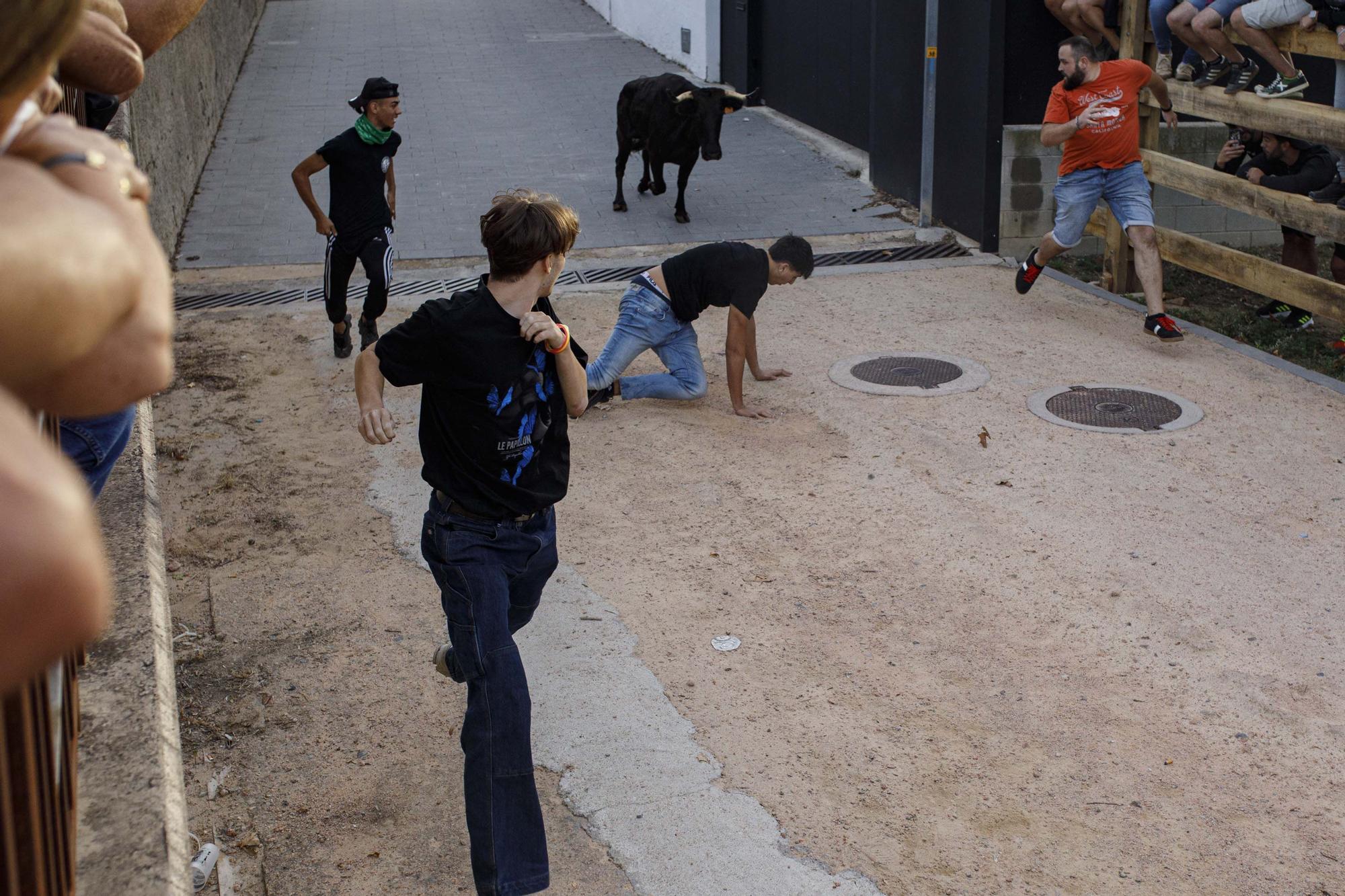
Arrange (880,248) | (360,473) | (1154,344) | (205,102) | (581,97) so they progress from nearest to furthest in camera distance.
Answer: (360,473) → (1154,344) → (880,248) → (205,102) → (581,97)

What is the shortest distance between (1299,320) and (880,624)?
5707 millimetres

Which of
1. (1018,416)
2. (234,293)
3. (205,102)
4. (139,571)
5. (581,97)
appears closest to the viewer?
(139,571)

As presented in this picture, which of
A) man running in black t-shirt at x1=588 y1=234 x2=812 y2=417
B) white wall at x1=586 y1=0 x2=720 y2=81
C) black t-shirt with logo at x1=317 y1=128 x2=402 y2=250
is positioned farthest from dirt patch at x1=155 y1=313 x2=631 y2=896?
white wall at x1=586 y1=0 x2=720 y2=81

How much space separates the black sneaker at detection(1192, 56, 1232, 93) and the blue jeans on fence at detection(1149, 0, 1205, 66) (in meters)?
0.29

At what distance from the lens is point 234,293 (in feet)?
33.8

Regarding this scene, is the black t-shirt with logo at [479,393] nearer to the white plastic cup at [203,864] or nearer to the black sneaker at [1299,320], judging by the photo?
the white plastic cup at [203,864]

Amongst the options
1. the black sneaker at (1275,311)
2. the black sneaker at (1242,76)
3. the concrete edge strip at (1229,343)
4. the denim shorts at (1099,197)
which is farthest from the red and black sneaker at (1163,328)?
the black sneaker at (1242,76)

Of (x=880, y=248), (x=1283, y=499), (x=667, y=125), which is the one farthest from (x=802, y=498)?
(x=667, y=125)

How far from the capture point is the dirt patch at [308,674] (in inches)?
155

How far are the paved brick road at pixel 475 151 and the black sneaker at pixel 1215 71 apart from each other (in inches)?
140

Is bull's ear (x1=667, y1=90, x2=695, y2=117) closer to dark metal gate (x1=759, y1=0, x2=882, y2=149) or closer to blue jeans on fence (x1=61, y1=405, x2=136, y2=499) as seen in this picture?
dark metal gate (x1=759, y1=0, x2=882, y2=149)

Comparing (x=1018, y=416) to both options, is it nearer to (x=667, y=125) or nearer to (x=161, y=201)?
(x=667, y=125)

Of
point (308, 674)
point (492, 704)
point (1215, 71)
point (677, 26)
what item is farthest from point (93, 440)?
point (677, 26)

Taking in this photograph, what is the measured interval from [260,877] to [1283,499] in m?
4.99
